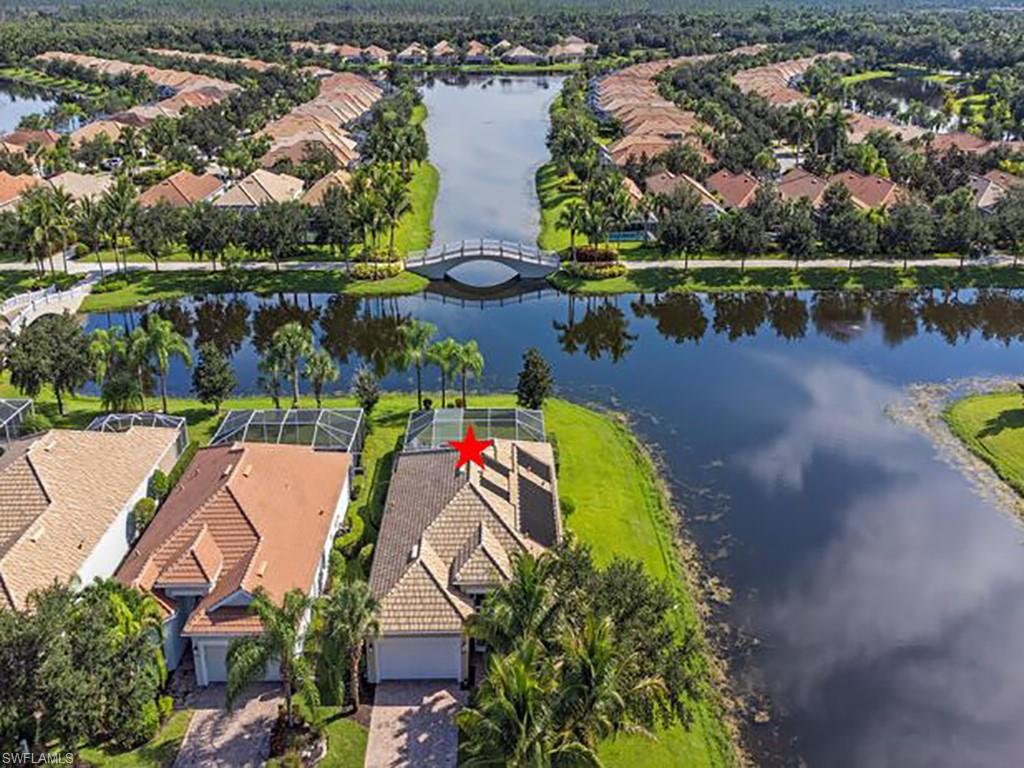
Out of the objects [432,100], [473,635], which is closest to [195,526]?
[473,635]

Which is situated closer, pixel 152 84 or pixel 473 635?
pixel 473 635

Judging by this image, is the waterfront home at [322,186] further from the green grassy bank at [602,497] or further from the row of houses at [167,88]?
the row of houses at [167,88]

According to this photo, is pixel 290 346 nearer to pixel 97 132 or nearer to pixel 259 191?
pixel 259 191

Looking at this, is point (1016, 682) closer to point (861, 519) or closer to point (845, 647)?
point (845, 647)

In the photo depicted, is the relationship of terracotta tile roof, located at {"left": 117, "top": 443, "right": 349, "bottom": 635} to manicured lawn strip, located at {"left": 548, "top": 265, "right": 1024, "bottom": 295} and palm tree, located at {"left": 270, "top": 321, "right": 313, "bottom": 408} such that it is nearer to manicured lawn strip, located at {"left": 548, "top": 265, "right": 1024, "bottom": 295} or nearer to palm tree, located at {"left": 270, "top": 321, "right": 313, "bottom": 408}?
palm tree, located at {"left": 270, "top": 321, "right": 313, "bottom": 408}

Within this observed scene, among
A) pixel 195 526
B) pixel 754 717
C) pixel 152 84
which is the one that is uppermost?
pixel 152 84

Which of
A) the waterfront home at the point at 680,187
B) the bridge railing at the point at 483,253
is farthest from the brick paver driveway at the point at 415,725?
the waterfront home at the point at 680,187
